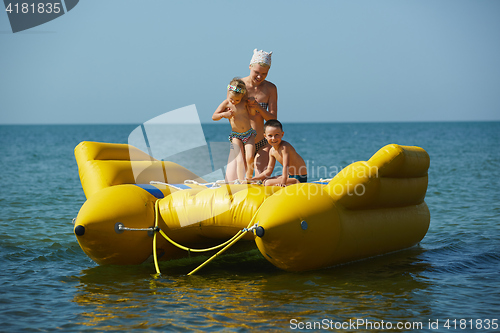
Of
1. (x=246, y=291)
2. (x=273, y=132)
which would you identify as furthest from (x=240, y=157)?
(x=246, y=291)

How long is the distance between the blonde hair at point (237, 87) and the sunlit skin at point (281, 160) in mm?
556

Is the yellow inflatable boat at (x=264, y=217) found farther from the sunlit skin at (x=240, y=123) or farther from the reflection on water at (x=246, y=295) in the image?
the sunlit skin at (x=240, y=123)

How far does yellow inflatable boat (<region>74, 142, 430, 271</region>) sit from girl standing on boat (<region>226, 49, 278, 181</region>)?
0.73m

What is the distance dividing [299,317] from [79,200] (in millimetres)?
8007

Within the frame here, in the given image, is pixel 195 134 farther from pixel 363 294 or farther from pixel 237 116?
pixel 363 294

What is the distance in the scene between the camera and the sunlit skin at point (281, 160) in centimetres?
541

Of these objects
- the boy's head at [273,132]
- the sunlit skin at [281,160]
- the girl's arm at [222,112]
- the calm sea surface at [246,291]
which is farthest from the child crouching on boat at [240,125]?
the calm sea surface at [246,291]

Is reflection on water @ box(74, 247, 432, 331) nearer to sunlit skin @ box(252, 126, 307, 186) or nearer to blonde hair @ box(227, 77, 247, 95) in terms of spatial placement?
sunlit skin @ box(252, 126, 307, 186)

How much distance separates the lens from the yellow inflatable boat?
457 cm

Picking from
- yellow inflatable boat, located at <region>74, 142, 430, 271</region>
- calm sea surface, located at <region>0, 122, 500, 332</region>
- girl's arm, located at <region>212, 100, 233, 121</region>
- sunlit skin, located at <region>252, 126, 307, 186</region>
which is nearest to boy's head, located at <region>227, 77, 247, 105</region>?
girl's arm, located at <region>212, 100, 233, 121</region>

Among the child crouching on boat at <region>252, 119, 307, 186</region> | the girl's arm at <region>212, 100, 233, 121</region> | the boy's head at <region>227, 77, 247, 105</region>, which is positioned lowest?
the child crouching on boat at <region>252, 119, 307, 186</region>

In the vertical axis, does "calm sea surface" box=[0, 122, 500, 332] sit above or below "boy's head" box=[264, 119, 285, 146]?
below

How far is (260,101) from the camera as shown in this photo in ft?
19.8

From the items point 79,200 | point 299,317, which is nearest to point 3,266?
point 299,317
